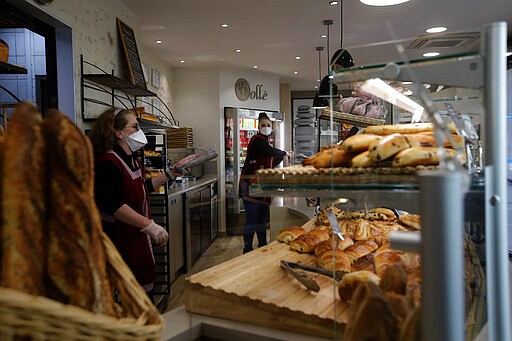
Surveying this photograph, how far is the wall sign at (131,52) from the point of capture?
14.4 ft

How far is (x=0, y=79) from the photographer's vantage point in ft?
14.0

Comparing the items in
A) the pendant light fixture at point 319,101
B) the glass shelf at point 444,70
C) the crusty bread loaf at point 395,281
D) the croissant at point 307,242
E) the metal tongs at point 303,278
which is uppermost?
the pendant light fixture at point 319,101

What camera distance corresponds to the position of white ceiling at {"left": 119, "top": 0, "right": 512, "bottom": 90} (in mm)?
4633

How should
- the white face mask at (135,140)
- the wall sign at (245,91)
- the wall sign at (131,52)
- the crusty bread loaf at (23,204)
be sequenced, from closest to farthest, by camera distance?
the crusty bread loaf at (23,204)
the white face mask at (135,140)
the wall sign at (131,52)
the wall sign at (245,91)

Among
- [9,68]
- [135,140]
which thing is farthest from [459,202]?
[9,68]

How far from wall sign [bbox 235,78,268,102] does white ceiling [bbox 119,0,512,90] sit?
1.18 metres

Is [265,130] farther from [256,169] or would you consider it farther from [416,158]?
[416,158]

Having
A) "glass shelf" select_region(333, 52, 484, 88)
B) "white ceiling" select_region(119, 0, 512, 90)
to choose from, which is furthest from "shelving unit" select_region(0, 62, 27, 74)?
"glass shelf" select_region(333, 52, 484, 88)

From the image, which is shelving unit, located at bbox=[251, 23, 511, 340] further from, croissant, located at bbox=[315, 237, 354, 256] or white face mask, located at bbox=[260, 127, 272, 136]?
white face mask, located at bbox=[260, 127, 272, 136]

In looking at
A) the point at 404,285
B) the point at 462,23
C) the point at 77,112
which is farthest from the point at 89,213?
the point at 462,23

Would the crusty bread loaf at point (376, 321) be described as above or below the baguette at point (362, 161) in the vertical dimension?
below

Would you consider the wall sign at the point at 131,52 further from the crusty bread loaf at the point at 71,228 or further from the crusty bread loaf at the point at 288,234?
the crusty bread loaf at the point at 71,228

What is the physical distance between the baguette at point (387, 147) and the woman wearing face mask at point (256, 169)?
4.32 ft

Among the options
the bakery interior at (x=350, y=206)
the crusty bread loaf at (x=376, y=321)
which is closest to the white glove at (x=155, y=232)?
the bakery interior at (x=350, y=206)
